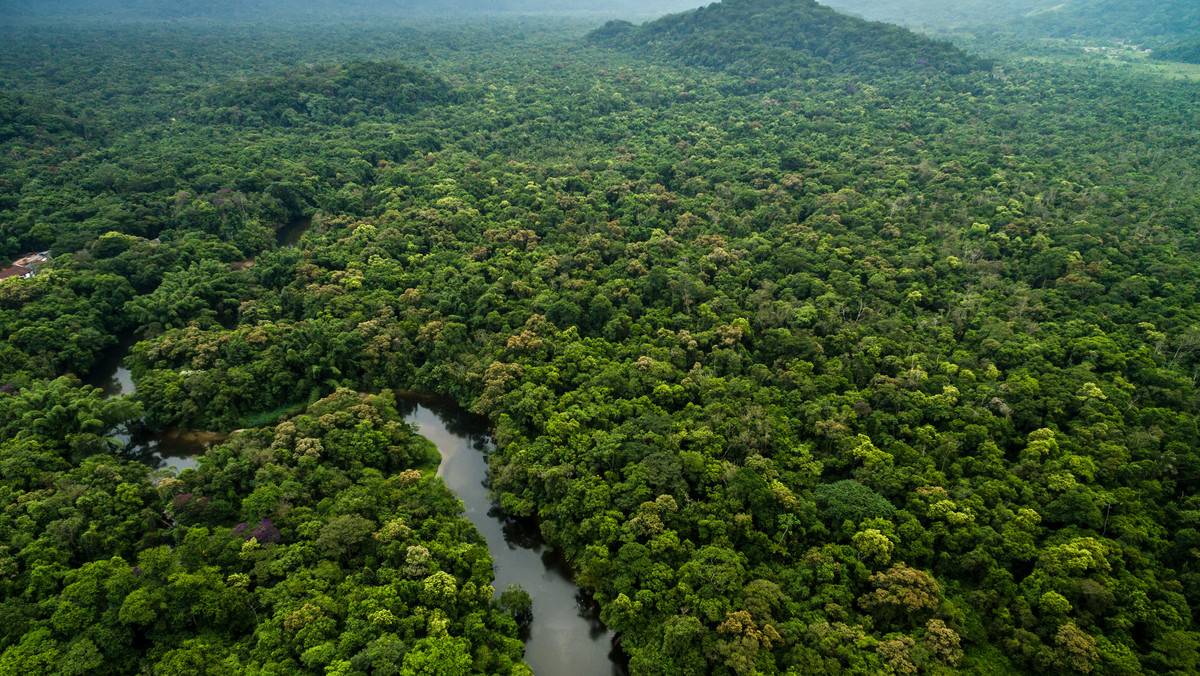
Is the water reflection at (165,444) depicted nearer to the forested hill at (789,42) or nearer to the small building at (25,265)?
the small building at (25,265)

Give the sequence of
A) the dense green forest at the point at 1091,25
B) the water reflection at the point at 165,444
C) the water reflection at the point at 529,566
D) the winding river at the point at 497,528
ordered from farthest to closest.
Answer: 1. the dense green forest at the point at 1091,25
2. the water reflection at the point at 165,444
3. the winding river at the point at 497,528
4. the water reflection at the point at 529,566

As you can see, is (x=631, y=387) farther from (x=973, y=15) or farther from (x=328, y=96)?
(x=973, y=15)

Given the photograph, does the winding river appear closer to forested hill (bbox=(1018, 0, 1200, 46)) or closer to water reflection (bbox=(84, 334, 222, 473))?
water reflection (bbox=(84, 334, 222, 473))

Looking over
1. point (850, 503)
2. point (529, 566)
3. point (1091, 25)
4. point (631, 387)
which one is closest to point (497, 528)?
point (529, 566)

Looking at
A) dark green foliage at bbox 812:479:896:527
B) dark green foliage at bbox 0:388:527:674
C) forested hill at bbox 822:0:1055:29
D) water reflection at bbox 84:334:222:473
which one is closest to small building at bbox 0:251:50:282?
water reflection at bbox 84:334:222:473

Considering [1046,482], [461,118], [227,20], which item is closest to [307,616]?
[1046,482]

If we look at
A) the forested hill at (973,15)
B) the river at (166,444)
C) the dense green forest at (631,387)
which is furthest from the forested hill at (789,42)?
the river at (166,444)

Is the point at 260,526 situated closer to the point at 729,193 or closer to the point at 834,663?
the point at 834,663
